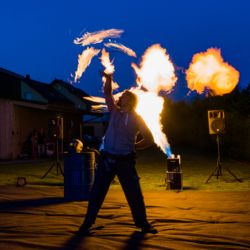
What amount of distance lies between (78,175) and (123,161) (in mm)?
3644

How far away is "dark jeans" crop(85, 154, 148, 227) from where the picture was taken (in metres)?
6.34

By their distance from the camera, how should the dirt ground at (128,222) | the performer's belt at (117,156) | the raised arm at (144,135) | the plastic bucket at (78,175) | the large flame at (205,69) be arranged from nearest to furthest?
the dirt ground at (128,222)
the performer's belt at (117,156)
the raised arm at (144,135)
the plastic bucket at (78,175)
the large flame at (205,69)

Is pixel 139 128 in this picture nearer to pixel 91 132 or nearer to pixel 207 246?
pixel 207 246

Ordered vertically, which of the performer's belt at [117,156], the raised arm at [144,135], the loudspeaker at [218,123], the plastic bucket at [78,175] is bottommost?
the plastic bucket at [78,175]

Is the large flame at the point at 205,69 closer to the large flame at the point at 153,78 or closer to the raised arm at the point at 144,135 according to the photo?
the large flame at the point at 153,78

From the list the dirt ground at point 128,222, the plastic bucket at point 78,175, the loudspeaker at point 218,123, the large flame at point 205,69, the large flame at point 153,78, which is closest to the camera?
the dirt ground at point 128,222

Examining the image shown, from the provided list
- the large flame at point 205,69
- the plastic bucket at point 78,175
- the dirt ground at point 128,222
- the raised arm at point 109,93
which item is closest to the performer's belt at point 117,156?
the raised arm at point 109,93

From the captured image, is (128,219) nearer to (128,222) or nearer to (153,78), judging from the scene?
(128,222)

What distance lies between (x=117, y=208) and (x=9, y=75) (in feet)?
93.7

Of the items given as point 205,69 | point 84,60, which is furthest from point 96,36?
point 205,69

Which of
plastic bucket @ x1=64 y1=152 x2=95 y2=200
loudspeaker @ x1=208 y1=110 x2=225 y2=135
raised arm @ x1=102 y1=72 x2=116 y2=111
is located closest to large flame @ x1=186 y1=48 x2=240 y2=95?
loudspeaker @ x1=208 y1=110 x2=225 y2=135

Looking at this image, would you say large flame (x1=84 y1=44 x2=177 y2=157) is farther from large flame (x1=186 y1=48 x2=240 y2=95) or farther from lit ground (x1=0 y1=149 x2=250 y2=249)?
lit ground (x1=0 y1=149 x2=250 y2=249)

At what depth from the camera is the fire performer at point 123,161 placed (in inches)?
249

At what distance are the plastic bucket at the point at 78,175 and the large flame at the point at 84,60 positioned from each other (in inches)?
145
